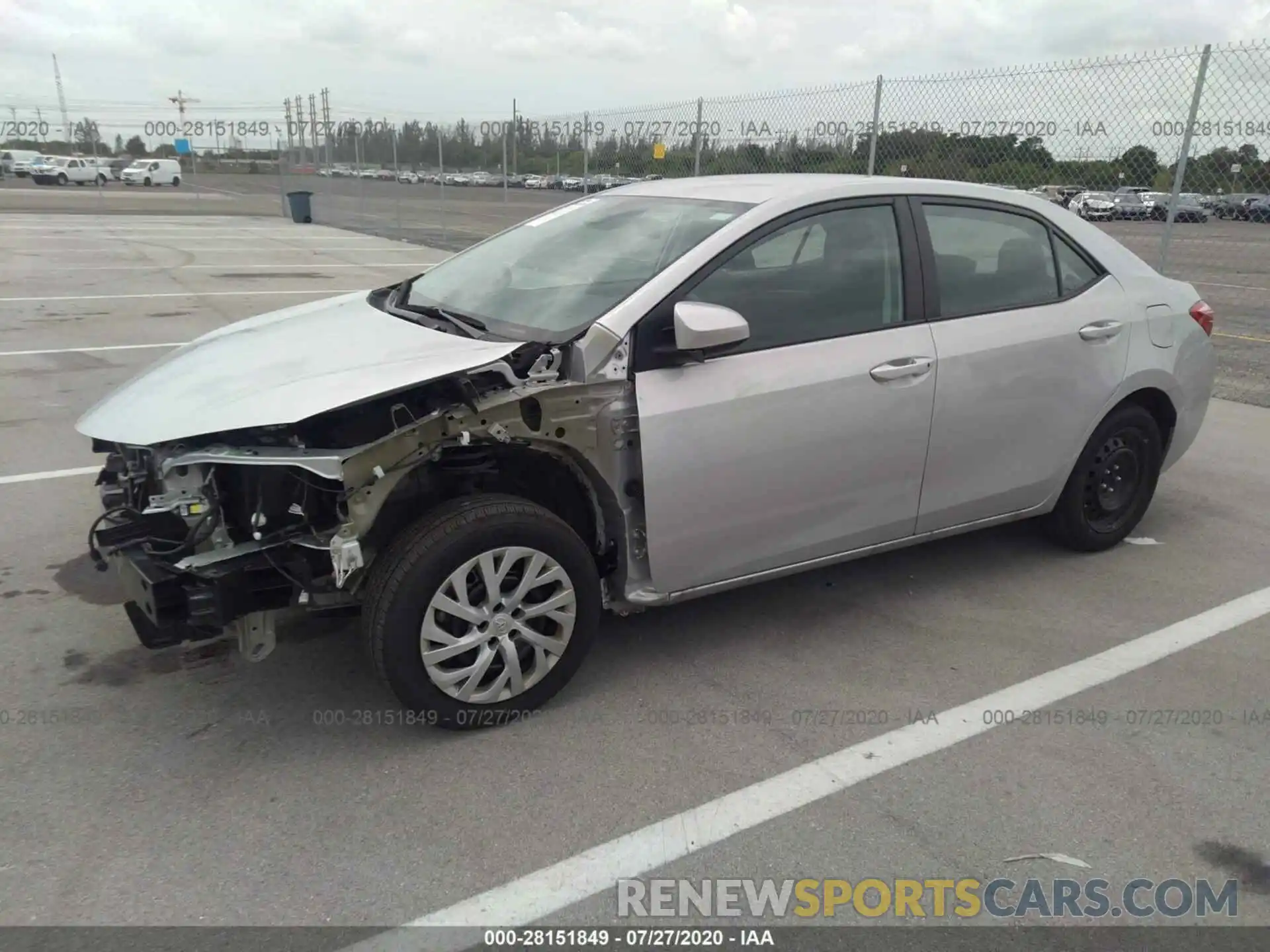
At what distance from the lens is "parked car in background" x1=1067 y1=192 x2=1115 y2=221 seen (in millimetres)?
9945

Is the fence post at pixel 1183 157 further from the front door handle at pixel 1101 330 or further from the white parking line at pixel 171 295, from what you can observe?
the white parking line at pixel 171 295

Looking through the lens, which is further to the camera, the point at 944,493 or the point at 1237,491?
the point at 1237,491

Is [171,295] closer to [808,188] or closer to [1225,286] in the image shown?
[808,188]

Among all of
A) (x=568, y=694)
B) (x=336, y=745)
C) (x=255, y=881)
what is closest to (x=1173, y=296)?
(x=568, y=694)

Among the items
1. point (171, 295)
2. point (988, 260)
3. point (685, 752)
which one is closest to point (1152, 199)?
point (988, 260)

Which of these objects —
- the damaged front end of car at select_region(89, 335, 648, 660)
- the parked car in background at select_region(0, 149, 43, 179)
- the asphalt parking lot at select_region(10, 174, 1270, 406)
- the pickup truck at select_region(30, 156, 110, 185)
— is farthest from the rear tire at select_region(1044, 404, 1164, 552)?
the parked car in background at select_region(0, 149, 43, 179)

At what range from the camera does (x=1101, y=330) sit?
4.22m

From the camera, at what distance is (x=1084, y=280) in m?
4.31

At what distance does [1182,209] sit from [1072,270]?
5.75 metres

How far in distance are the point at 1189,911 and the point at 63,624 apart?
391 cm

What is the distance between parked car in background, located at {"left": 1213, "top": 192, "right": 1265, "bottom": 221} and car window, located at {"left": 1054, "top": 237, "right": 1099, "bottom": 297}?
5.73m

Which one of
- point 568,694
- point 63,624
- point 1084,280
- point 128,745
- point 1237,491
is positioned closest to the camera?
point 128,745

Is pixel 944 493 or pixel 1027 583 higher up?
pixel 944 493

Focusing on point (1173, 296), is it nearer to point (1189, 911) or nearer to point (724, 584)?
point (724, 584)
